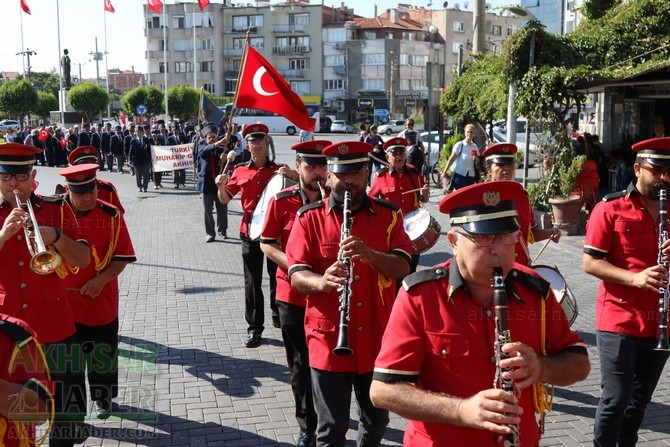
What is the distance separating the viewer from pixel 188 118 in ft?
217

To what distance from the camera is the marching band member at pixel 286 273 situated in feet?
19.1

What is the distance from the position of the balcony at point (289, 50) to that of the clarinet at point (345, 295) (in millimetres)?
87643

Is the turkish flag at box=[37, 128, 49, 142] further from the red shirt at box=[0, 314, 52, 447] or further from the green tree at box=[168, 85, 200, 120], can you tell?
the red shirt at box=[0, 314, 52, 447]

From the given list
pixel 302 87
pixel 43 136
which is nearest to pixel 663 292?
pixel 43 136

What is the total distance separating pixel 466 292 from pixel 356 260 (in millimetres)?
1741

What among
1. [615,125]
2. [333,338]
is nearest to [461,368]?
[333,338]

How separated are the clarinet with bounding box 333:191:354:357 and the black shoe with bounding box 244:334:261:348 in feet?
12.6

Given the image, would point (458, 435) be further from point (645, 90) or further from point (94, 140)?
point (94, 140)

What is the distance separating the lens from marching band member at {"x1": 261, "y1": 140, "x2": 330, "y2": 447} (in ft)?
19.1

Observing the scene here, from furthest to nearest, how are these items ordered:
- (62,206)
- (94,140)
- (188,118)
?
(188,118)
(94,140)
(62,206)

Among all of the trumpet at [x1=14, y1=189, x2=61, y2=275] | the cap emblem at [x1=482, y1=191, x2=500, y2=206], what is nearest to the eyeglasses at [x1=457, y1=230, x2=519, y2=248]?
→ the cap emblem at [x1=482, y1=191, x2=500, y2=206]

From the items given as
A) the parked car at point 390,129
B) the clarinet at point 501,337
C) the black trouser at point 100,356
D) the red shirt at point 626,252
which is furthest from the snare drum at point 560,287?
the parked car at point 390,129

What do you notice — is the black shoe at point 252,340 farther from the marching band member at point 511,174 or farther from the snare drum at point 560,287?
the snare drum at point 560,287

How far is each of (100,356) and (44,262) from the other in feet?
5.57
